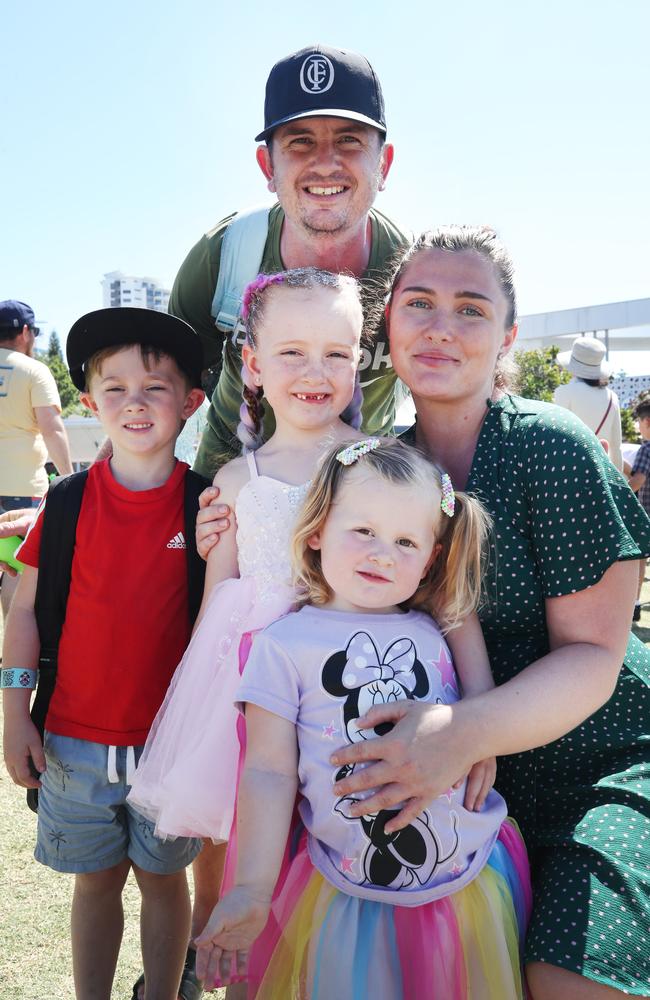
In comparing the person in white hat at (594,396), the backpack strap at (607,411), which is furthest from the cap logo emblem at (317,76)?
the backpack strap at (607,411)

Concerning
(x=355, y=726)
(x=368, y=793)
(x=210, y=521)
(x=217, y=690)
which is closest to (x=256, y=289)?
(x=210, y=521)

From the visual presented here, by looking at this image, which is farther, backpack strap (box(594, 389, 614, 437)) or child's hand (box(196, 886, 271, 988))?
backpack strap (box(594, 389, 614, 437))

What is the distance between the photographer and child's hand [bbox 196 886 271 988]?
1.56 m

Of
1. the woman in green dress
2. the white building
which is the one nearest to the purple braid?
the woman in green dress

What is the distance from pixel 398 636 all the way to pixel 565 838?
1.95 feet

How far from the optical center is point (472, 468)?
7.07ft

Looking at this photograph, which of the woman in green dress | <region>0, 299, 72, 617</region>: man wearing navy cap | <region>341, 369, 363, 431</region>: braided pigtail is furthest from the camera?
<region>0, 299, 72, 617</region>: man wearing navy cap

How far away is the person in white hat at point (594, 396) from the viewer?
6883 mm

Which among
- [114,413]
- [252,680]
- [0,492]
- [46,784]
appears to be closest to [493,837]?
[252,680]

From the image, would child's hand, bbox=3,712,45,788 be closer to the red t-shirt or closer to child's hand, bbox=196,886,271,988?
the red t-shirt

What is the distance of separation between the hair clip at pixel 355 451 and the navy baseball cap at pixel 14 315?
471 cm

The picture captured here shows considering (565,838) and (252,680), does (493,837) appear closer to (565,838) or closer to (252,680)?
(565,838)

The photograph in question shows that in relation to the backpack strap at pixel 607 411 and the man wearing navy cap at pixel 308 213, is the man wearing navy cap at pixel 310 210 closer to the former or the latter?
the man wearing navy cap at pixel 308 213

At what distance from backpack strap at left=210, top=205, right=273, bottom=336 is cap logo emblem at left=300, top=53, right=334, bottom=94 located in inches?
18.7
